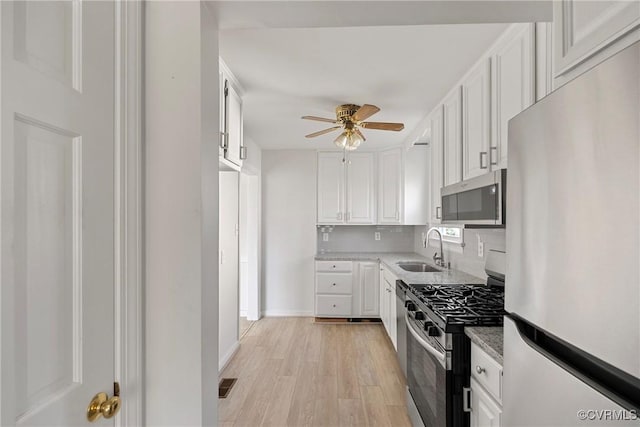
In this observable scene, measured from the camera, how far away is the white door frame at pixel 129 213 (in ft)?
3.03

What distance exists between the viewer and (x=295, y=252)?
487cm

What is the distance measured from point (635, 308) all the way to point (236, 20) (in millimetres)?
1306

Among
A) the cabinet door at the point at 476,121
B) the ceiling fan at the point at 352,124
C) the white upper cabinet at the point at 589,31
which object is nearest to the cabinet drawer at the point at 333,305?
the ceiling fan at the point at 352,124

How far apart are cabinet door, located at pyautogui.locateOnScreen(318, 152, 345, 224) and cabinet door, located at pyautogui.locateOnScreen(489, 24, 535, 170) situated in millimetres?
3016

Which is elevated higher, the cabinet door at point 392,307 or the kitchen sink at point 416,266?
the kitchen sink at point 416,266

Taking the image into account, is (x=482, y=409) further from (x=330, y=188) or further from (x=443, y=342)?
(x=330, y=188)

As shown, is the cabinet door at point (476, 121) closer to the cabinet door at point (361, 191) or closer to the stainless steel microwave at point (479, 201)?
the stainless steel microwave at point (479, 201)

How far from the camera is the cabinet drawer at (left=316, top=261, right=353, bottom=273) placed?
4.48 m

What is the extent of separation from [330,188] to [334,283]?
1.35m

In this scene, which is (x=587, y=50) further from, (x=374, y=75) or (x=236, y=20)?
(x=374, y=75)

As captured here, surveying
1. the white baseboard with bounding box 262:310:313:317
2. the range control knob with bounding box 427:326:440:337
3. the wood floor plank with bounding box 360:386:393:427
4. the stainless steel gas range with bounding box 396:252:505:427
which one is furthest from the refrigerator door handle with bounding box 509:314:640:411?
the white baseboard with bounding box 262:310:313:317

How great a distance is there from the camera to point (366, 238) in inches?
198

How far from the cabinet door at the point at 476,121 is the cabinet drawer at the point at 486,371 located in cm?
102

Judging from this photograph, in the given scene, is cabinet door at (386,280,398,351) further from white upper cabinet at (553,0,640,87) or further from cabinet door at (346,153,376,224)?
white upper cabinet at (553,0,640,87)
